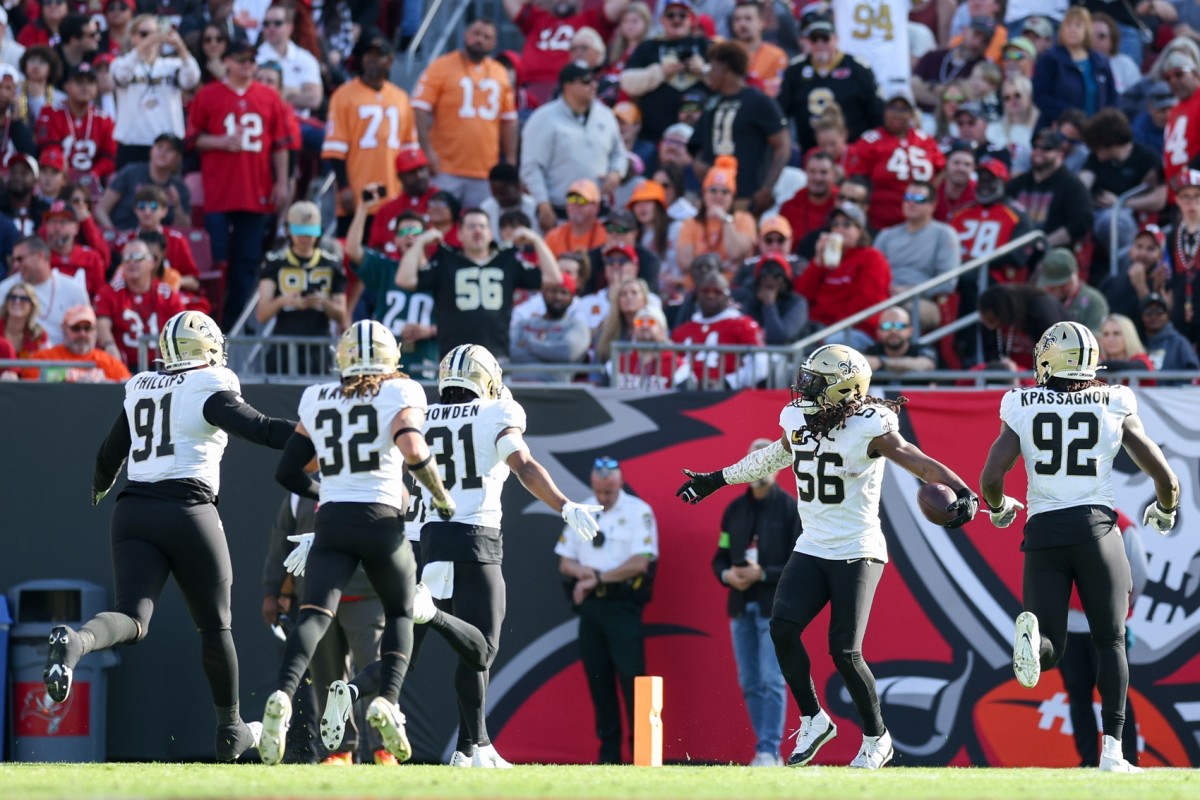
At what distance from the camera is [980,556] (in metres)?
12.3

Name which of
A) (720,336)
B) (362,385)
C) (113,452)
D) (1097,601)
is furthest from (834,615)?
(720,336)

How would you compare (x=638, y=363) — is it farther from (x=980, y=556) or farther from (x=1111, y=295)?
(x=1111, y=295)

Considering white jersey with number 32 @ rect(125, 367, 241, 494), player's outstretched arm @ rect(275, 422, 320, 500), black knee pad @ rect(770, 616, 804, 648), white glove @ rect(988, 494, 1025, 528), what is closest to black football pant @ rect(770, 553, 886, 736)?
black knee pad @ rect(770, 616, 804, 648)

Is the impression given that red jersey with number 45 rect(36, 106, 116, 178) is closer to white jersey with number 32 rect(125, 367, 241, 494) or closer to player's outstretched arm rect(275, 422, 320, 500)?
white jersey with number 32 rect(125, 367, 241, 494)

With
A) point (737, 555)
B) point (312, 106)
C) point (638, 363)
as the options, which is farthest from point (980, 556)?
point (312, 106)

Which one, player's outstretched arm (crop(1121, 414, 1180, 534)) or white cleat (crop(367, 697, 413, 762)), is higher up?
player's outstretched arm (crop(1121, 414, 1180, 534))

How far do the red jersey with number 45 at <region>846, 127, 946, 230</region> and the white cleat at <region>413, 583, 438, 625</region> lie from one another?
24.5 feet

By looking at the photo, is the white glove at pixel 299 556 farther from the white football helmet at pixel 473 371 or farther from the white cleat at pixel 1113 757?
the white cleat at pixel 1113 757

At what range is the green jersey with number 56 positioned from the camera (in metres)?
9.06

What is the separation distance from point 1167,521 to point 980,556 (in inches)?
119

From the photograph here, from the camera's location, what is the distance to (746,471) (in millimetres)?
9594

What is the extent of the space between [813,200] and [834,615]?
6630 mm

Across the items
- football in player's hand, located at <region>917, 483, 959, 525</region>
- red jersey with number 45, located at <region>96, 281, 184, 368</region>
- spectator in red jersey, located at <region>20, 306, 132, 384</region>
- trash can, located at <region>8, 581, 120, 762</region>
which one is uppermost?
red jersey with number 45, located at <region>96, 281, 184, 368</region>

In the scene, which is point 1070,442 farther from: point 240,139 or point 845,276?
point 240,139
